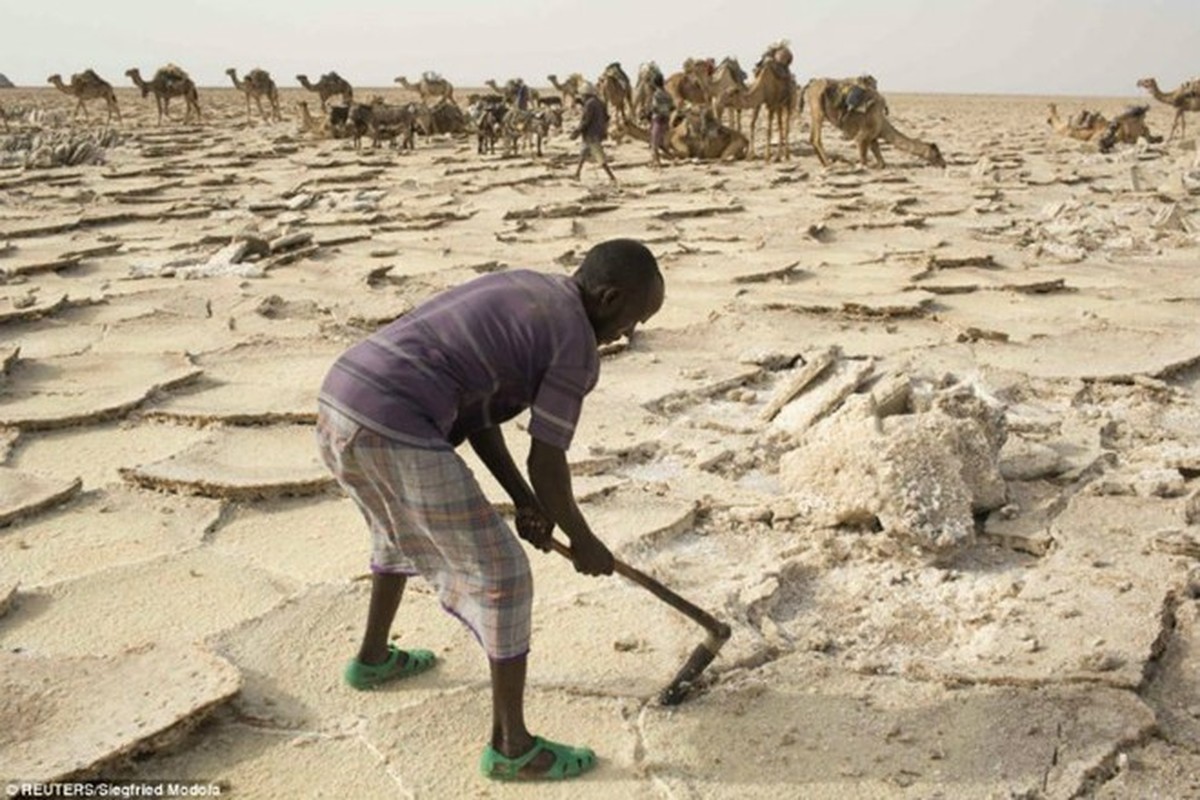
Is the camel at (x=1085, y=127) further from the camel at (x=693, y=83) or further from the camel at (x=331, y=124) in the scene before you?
the camel at (x=331, y=124)

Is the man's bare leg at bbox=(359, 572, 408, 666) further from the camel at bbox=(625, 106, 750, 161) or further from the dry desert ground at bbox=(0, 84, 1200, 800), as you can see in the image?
the camel at bbox=(625, 106, 750, 161)

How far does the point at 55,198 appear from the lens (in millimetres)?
10172

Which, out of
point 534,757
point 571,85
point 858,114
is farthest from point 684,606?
point 571,85

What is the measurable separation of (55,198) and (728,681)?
987 cm

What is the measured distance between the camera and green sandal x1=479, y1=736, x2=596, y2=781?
196cm

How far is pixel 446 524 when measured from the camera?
187 centimetres

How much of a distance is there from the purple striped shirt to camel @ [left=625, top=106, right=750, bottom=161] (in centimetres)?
1215

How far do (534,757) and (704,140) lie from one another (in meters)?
12.4

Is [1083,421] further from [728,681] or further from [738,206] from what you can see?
[738,206]

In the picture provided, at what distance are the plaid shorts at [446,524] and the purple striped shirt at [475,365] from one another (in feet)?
0.13

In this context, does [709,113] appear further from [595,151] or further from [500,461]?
[500,461]

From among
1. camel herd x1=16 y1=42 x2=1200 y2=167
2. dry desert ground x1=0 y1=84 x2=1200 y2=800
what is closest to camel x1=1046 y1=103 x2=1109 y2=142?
camel herd x1=16 y1=42 x2=1200 y2=167

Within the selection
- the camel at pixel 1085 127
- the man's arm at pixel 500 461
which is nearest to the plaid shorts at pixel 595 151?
the camel at pixel 1085 127

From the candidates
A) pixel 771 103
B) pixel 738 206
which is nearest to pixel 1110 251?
pixel 738 206
